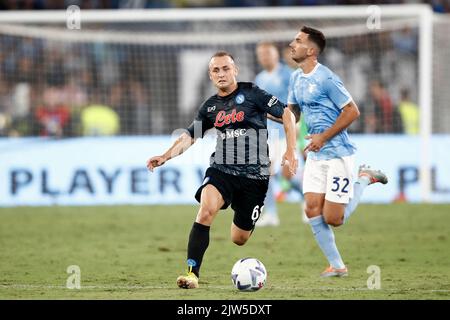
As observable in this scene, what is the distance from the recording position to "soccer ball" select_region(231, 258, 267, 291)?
8172 millimetres

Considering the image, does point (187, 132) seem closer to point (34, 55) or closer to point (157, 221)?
point (157, 221)

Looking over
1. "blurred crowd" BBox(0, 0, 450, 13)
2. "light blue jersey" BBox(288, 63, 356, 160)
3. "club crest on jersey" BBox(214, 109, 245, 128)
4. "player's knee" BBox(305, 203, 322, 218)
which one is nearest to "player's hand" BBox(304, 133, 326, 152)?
"light blue jersey" BBox(288, 63, 356, 160)

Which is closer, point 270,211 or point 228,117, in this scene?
point 228,117

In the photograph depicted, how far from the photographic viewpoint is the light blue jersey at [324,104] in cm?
921

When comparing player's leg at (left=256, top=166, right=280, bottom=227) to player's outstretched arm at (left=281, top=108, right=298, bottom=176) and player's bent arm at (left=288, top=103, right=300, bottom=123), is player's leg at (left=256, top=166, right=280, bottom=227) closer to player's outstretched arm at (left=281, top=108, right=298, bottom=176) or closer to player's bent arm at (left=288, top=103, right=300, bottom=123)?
player's bent arm at (left=288, top=103, right=300, bottom=123)

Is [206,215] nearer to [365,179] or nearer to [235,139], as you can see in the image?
[235,139]

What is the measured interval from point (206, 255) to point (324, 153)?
245cm

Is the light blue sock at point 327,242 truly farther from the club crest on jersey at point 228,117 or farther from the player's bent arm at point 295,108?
the club crest on jersey at point 228,117

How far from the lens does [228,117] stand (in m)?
8.79

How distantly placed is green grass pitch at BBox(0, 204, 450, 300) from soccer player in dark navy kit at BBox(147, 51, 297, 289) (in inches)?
31.1

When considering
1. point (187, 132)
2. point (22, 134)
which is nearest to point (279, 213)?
point (22, 134)

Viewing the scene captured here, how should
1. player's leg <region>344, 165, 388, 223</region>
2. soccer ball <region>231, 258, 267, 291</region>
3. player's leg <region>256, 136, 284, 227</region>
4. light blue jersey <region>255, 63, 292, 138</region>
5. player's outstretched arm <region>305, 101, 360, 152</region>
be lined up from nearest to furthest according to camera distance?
1. soccer ball <region>231, 258, 267, 291</region>
2. player's outstretched arm <region>305, 101, 360, 152</region>
3. player's leg <region>344, 165, 388, 223</region>
4. light blue jersey <region>255, 63, 292, 138</region>
5. player's leg <region>256, 136, 284, 227</region>

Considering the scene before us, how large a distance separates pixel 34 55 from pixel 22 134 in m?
1.76

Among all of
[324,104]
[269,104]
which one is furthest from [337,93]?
[269,104]
